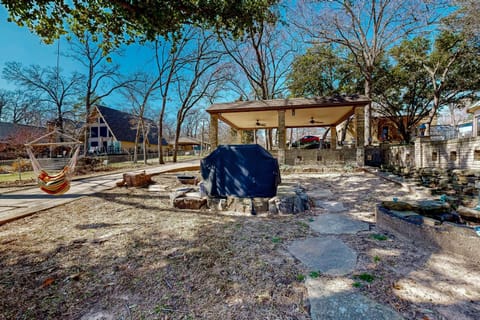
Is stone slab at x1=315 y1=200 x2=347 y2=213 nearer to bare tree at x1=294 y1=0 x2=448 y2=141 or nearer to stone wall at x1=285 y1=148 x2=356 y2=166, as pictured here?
stone wall at x1=285 y1=148 x2=356 y2=166

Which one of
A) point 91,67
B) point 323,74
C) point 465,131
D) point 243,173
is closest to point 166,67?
point 91,67

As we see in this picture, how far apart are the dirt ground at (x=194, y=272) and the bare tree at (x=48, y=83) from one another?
17.1 m

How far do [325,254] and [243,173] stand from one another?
2.26 m

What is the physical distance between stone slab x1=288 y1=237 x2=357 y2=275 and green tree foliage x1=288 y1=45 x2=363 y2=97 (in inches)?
636

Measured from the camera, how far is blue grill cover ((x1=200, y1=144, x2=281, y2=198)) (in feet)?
13.9

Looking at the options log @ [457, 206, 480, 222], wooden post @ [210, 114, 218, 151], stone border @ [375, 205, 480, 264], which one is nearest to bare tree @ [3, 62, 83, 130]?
wooden post @ [210, 114, 218, 151]

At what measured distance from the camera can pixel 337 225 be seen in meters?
3.31

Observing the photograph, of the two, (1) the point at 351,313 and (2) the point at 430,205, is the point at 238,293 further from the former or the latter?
(2) the point at 430,205

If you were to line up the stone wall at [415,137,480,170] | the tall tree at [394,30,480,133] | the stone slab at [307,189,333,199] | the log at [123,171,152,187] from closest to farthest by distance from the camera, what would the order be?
the stone slab at [307,189,333,199] → the stone wall at [415,137,480,170] → the log at [123,171,152,187] → the tall tree at [394,30,480,133]

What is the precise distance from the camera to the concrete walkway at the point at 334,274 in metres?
1.50

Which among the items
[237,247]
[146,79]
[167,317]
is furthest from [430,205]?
[146,79]

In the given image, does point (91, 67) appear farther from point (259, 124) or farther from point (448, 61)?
point (448, 61)

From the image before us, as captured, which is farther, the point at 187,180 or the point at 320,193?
the point at 187,180

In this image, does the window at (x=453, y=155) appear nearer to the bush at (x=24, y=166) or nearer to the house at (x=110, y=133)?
the bush at (x=24, y=166)
